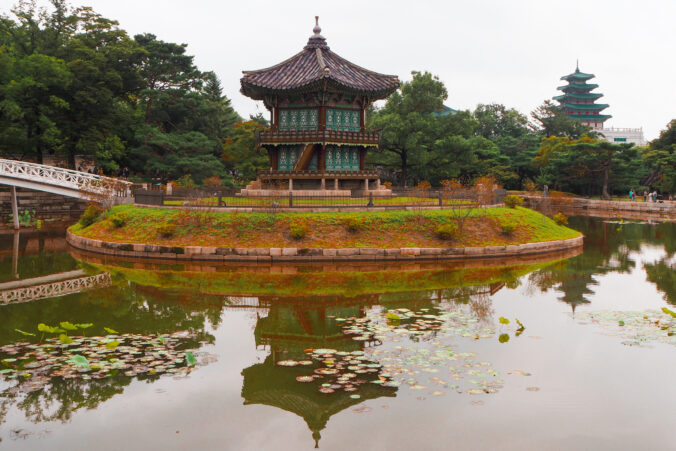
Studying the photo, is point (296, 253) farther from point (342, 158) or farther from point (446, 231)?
point (342, 158)

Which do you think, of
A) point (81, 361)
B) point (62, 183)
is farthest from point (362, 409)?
point (62, 183)

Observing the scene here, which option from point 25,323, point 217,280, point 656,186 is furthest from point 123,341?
point 656,186

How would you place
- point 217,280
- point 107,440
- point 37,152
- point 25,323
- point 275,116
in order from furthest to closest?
point 37,152
point 275,116
point 217,280
point 25,323
point 107,440

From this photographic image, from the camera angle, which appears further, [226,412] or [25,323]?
[25,323]

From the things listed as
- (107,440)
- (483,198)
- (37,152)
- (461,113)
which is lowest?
(107,440)

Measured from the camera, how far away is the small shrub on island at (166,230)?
28.0 m

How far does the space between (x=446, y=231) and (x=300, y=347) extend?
15769 mm

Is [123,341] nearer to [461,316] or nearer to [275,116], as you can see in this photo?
[461,316]

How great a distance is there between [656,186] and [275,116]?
1947 inches

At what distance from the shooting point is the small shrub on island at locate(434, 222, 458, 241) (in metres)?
27.9

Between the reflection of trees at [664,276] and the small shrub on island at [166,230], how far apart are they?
21.6 m

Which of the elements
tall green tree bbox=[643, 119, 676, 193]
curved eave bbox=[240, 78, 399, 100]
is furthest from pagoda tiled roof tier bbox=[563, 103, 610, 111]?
curved eave bbox=[240, 78, 399, 100]

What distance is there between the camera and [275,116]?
4003 centimetres

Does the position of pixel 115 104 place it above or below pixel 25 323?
above
